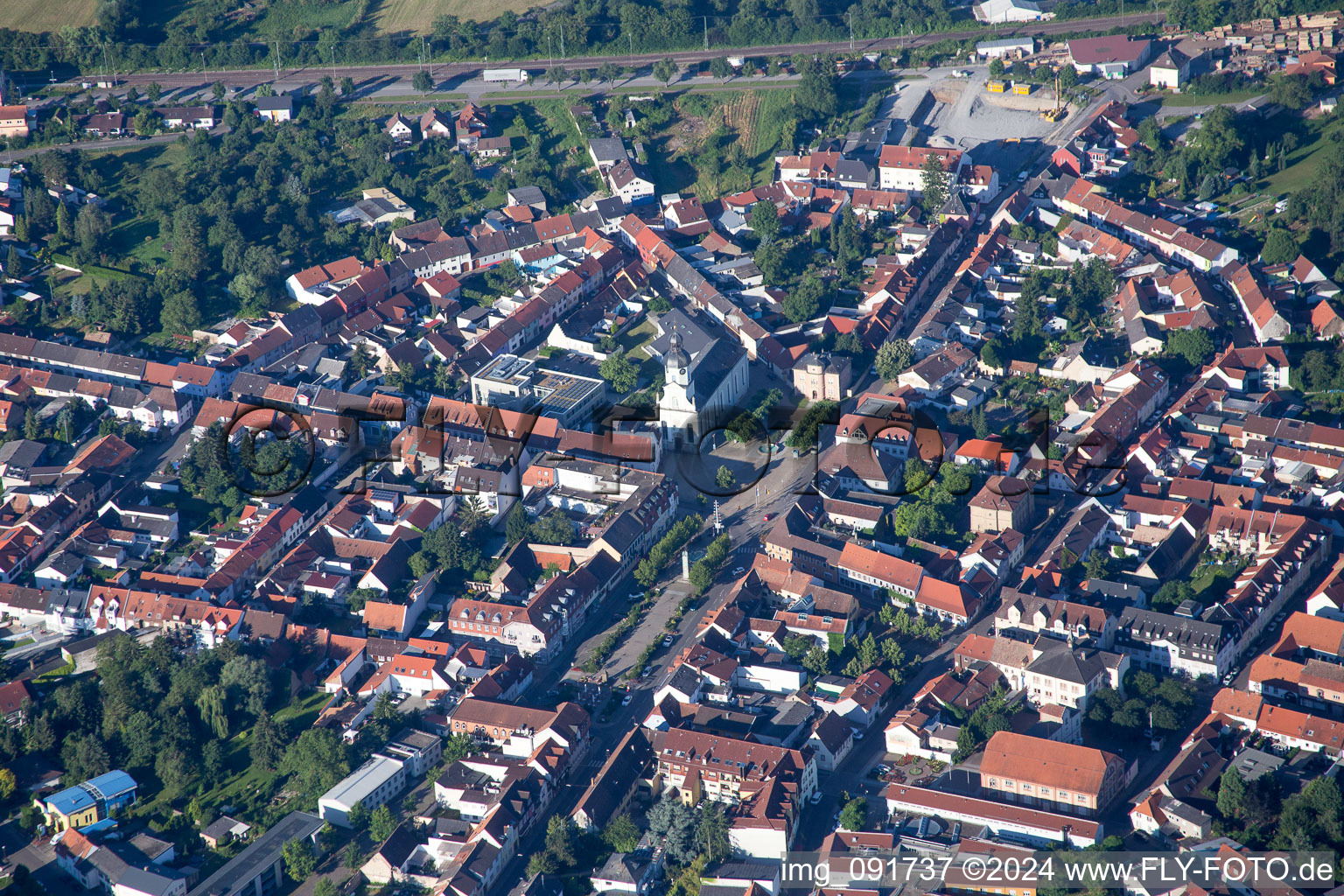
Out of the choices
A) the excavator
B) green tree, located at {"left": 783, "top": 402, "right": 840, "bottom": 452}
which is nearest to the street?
the excavator

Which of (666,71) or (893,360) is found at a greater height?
(666,71)

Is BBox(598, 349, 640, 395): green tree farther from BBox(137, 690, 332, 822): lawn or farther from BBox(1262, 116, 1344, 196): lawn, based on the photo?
BBox(1262, 116, 1344, 196): lawn

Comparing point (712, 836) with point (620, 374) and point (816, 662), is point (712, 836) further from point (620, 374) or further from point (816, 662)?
point (620, 374)

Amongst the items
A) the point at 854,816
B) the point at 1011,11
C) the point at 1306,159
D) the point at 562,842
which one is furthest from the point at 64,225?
the point at 1306,159

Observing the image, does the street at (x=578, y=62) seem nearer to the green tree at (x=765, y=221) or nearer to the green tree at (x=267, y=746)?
the green tree at (x=765, y=221)

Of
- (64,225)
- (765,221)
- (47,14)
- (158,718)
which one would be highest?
(47,14)

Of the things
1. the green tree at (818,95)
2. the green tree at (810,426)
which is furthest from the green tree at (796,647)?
the green tree at (818,95)

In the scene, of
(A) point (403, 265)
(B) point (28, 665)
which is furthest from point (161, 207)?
(B) point (28, 665)
